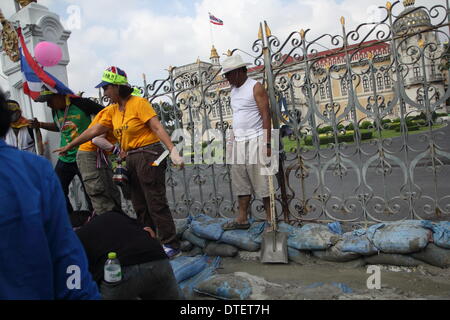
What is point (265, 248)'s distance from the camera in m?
3.81

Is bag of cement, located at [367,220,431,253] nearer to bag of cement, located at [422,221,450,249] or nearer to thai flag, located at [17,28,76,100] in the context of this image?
bag of cement, located at [422,221,450,249]

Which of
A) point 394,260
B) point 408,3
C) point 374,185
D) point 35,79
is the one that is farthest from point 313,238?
point 374,185

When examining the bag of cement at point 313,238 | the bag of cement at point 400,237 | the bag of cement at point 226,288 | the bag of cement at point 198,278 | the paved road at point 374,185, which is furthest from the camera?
the paved road at point 374,185

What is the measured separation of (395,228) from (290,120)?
167cm

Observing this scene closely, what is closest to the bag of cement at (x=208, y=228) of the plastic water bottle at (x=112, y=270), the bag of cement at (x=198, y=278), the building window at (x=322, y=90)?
the bag of cement at (x=198, y=278)

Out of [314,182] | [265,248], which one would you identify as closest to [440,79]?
[265,248]

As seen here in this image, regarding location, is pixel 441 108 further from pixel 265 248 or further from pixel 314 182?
pixel 314 182

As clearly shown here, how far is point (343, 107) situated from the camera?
4250 millimetres

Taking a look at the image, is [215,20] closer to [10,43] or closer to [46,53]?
[10,43]

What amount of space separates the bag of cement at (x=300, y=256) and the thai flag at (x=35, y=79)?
3221 mm

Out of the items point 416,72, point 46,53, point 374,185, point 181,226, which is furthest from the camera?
point 374,185

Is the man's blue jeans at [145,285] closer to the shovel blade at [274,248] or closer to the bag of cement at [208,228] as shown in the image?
the shovel blade at [274,248]

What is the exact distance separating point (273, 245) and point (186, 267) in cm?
95

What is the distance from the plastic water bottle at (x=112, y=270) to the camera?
1.74 meters
